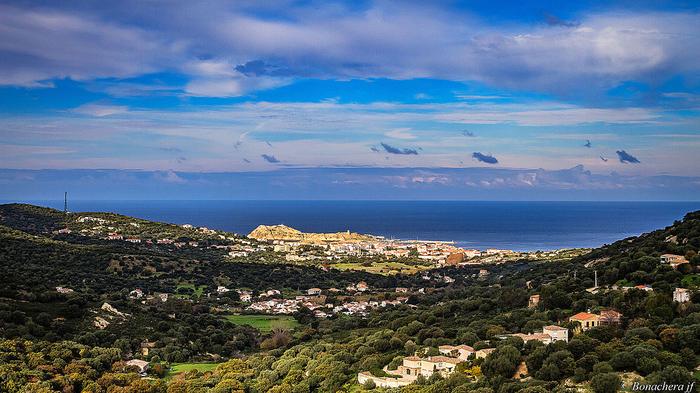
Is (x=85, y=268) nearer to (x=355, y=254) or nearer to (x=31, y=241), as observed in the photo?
(x=31, y=241)

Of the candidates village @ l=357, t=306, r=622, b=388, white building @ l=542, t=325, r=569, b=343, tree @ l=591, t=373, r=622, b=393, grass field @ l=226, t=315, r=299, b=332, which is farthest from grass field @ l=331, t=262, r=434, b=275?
tree @ l=591, t=373, r=622, b=393

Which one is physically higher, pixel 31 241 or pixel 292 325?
pixel 31 241

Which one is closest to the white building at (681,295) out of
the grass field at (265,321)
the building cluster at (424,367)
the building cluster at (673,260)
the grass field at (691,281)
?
the grass field at (691,281)

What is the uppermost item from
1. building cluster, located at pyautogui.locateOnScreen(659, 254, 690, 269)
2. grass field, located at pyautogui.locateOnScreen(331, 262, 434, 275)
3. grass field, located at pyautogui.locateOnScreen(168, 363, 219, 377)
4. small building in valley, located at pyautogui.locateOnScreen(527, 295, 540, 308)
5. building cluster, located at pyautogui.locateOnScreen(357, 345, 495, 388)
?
building cluster, located at pyautogui.locateOnScreen(659, 254, 690, 269)

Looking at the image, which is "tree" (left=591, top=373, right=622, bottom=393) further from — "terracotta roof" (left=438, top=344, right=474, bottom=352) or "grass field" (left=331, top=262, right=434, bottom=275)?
"grass field" (left=331, top=262, right=434, bottom=275)

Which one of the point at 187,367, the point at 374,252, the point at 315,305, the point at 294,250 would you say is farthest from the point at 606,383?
the point at 374,252

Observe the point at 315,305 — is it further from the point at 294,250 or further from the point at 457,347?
the point at 294,250

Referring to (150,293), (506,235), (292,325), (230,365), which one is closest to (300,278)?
(150,293)
